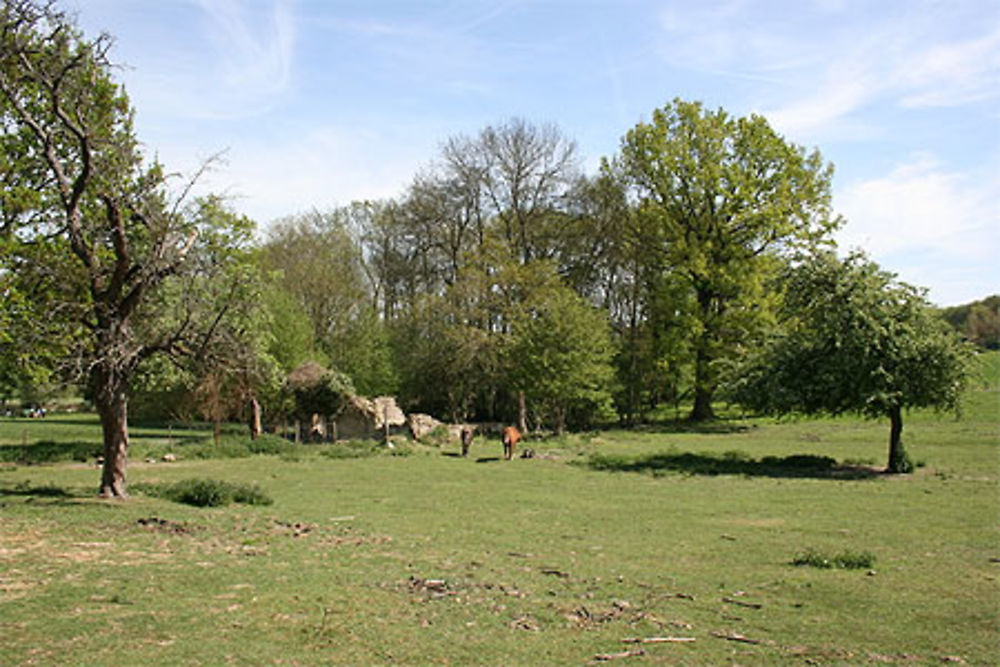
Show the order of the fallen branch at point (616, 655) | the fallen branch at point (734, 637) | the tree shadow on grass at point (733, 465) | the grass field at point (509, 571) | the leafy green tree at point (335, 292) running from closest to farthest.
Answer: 1. the fallen branch at point (616, 655)
2. the grass field at point (509, 571)
3. the fallen branch at point (734, 637)
4. the tree shadow on grass at point (733, 465)
5. the leafy green tree at point (335, 292)

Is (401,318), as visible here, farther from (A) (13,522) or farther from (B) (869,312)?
(A) (13,522)

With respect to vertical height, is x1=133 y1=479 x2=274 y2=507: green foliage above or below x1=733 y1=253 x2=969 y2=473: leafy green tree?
below

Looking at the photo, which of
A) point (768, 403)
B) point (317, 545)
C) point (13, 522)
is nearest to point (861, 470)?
point (768, 403)

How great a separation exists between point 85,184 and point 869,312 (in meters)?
21.3

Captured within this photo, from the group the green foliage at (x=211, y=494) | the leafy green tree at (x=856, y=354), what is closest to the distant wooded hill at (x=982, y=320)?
the leafy green tree at (x=856, y=354)

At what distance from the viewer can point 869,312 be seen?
78.8 feet

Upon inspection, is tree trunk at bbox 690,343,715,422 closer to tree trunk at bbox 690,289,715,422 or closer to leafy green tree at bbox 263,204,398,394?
tree trunk at bbox 690,289,715,422

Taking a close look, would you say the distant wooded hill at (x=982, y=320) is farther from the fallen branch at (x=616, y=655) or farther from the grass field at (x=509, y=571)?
the fallen branch at (x=616, y=655)

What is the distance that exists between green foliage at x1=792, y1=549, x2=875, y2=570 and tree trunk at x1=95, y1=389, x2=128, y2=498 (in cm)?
1352

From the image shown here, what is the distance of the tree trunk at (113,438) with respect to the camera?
1686cm

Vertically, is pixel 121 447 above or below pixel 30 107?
below

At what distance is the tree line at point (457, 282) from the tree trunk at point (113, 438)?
0.05m

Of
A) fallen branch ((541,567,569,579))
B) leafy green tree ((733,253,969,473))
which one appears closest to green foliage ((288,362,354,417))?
leafy green tree ((733,253,969,473))

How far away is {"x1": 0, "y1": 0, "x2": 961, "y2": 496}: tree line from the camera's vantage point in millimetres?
16562
